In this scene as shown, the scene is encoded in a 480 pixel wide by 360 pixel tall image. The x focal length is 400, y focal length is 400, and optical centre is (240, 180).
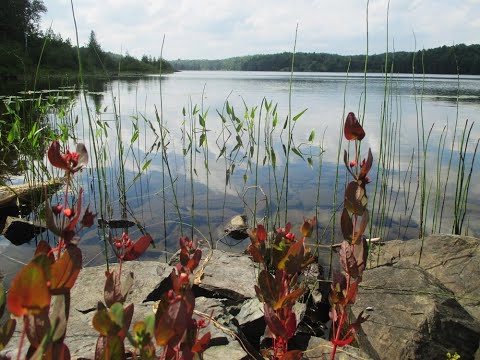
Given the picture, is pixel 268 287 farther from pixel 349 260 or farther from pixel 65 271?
pixel 65 271

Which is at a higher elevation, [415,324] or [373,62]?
[373,62]

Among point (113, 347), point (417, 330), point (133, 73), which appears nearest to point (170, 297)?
point (113, 347)

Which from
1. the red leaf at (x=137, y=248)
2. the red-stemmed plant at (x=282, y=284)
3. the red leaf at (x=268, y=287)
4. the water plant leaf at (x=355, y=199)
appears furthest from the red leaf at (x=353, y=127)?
the red leaf at (x=137, y=248)

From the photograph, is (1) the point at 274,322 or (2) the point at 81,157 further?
(1) the point at 274,322

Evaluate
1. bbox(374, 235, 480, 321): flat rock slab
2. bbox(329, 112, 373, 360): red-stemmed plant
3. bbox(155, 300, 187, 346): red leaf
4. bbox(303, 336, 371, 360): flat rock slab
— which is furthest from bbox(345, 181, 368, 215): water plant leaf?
bbox(374, 235, 480, 321): flat rock slab

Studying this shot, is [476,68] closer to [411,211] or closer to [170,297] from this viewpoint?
[411,211]

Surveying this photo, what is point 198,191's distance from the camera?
4453mm

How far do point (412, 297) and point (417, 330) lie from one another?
0.71ft

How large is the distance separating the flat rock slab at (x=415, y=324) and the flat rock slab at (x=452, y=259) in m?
0.22

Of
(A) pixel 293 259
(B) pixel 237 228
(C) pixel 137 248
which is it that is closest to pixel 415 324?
(A) pixel 293 259

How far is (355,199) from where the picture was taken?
3.10 ft

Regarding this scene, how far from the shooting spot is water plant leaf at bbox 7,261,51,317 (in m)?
0.42

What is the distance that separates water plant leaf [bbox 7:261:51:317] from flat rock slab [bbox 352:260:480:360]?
145 cm

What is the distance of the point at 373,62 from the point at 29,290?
3713 cm
